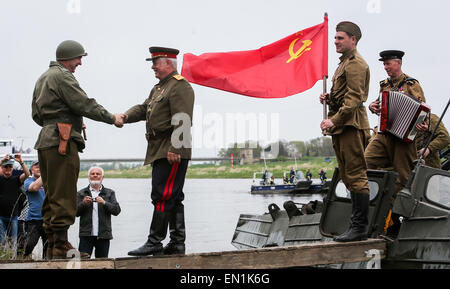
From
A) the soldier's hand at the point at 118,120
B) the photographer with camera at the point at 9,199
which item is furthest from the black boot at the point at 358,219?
the photographer with camera at the point at 9,199

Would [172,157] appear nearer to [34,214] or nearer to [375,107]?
[375,107]

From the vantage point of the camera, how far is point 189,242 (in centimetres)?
2709

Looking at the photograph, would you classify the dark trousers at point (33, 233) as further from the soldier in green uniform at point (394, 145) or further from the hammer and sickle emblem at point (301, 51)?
the soldier in green uniform at point (394, 145)

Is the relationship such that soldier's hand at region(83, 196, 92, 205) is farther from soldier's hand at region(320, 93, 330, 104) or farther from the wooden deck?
soldier's hand at region(320, 93, 330, 104)

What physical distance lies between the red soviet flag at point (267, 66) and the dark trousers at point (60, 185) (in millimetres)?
3716

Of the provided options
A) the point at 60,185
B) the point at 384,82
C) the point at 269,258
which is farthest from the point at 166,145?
the point at 384,82

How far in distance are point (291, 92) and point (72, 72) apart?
3.90 m

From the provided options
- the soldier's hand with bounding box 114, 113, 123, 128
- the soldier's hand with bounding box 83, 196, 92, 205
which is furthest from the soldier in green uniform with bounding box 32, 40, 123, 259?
the soldier's hand with bounding box 83, 196, 92, 205
